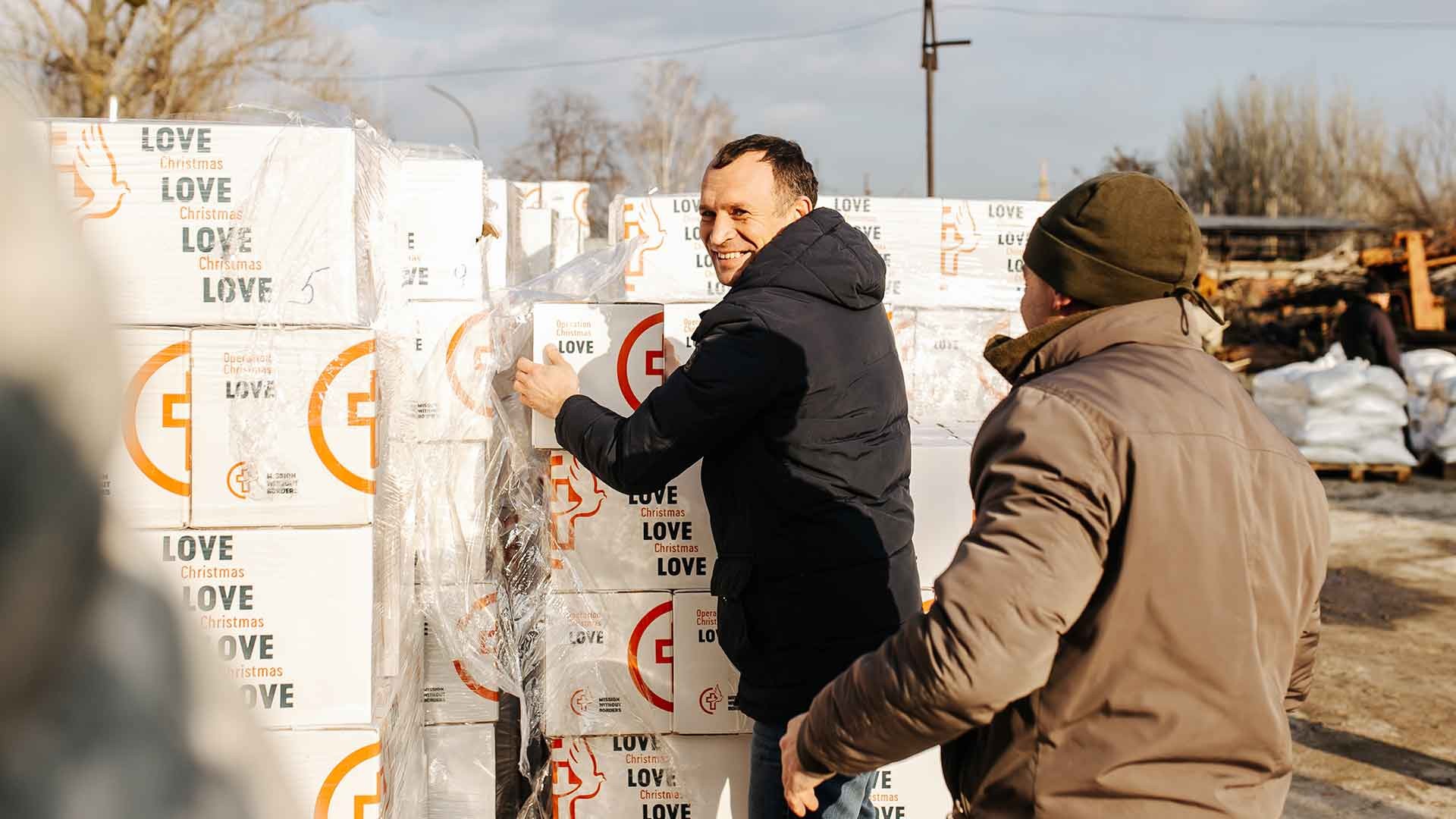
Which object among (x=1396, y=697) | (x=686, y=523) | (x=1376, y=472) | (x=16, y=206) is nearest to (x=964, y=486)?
(x=686, y=523)

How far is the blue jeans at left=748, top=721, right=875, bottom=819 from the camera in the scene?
2.31 meters

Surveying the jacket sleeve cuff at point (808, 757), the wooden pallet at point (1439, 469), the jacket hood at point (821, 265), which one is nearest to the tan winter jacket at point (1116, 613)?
the jacket sleeve cuff at point (808, 757)

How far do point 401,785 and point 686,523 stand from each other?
967 millimetres

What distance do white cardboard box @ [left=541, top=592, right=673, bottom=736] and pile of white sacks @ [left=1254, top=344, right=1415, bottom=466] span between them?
9.67 m

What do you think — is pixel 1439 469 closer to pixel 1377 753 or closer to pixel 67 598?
pixel 1377 753

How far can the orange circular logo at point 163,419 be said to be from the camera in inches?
92.7

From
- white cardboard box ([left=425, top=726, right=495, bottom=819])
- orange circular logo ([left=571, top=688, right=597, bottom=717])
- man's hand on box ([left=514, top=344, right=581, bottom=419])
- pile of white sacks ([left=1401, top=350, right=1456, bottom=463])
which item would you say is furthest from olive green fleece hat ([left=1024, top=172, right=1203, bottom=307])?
pile of white sacks ([left=1401, top=350, right=1456, bottom=463])

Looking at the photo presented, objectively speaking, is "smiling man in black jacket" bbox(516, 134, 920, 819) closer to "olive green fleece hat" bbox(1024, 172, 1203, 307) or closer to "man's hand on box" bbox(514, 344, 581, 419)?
"man's hand on box" bbox(514, 344, 581, 419)

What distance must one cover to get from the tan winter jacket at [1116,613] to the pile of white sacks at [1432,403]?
1129cm

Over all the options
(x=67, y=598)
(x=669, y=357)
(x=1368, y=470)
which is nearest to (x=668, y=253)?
(x=669, y=357)

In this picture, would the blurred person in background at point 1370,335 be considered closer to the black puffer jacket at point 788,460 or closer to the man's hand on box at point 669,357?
the man's hand on box at point 669,357

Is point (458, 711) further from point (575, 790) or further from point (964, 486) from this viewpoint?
point (964, 486)

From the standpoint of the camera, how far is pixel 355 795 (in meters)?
2.50

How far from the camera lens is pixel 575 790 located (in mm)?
3031
